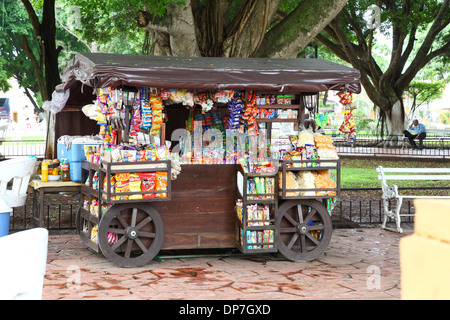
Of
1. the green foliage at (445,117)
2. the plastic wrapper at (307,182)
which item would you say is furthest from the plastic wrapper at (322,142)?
the green foliage at (445,117)

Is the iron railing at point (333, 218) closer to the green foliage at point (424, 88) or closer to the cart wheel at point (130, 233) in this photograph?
the cart wheel at point (130, 233)

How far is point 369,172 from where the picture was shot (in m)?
20.1

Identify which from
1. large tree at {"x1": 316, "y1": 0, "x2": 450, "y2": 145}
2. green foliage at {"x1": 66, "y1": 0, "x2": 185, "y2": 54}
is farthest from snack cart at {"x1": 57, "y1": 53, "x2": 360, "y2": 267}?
large tree at {"x1": 316, "y1": 0, "x2": 450, "y2": 145}

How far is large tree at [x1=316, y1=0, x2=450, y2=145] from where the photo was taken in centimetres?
2142

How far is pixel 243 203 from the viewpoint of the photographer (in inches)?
306

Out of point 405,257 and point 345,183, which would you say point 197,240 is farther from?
point 345,183

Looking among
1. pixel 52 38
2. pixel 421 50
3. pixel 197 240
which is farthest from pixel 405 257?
pixel 421 50

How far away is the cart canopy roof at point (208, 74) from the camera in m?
7.22

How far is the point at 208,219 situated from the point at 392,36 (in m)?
22.8

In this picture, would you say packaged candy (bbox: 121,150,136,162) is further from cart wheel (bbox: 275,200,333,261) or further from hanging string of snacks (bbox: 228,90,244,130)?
cart wheel (bbox: 275,200,333,261)

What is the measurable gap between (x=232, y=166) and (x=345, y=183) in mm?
9751

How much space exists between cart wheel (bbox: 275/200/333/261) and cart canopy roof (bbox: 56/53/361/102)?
1.61m

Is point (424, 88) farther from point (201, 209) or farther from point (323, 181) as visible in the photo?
point (201, 209)

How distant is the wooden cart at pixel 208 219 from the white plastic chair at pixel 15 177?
1.14m
